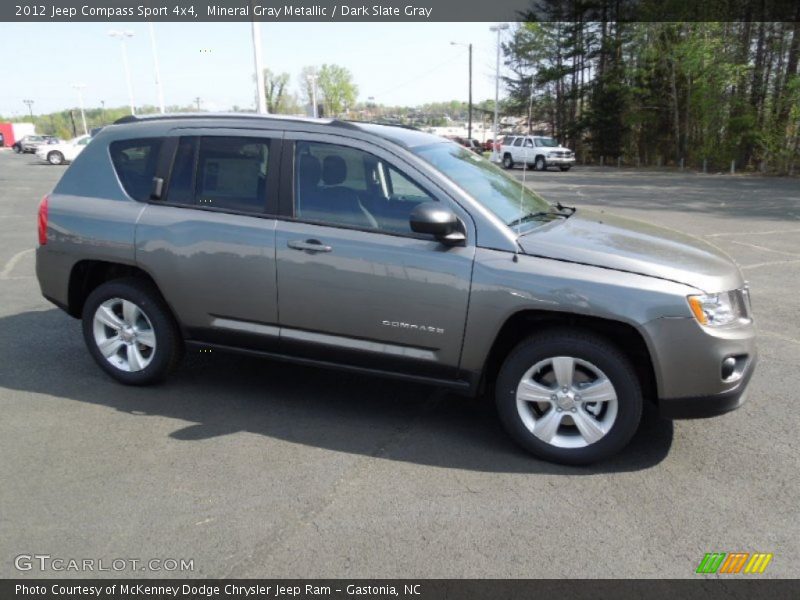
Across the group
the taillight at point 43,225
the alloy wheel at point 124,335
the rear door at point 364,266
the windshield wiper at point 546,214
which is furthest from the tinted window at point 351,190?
the taillight at point 43,225

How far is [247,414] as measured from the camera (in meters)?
4.20

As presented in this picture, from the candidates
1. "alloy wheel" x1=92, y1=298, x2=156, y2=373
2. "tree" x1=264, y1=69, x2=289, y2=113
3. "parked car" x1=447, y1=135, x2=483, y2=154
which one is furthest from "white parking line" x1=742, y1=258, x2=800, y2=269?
"tree" x1=264, y1=69, x2=289, y2=113

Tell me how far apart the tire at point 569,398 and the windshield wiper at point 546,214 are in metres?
0.74

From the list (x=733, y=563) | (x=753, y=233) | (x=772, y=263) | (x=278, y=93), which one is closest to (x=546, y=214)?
(x=733, y=563)

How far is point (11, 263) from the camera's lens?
28.6 ft

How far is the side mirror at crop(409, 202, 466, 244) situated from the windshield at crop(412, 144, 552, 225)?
13.0 inches

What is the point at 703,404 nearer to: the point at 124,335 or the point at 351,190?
the point at 351,190

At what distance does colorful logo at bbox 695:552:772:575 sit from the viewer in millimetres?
2701

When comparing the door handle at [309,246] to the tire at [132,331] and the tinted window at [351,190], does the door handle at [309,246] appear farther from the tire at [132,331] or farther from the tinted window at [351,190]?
the tire at [132,331]

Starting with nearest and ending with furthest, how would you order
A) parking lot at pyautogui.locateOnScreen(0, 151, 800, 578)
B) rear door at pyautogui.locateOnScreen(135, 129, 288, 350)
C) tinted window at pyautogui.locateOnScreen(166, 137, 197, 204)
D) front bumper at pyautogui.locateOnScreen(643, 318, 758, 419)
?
parking lot at pyautogui.locateOnScreen(0, 151, 800, 578) → front bumper at pyautogui.locateOnScreen(643, 318, 758, 419) → rear door at pyautogui.locateOnScreen(135, 129, 288, 350) → tinted window at pyautogui.locateOnScreen(166, 137, 197, 204)

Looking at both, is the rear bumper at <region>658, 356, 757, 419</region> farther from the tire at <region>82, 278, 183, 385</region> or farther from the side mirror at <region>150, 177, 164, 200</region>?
the side mirror at <region>150, 177, 164, 200</region>

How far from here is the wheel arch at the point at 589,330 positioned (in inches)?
137

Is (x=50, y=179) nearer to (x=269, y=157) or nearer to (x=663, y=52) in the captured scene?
(x=269, y=157)
